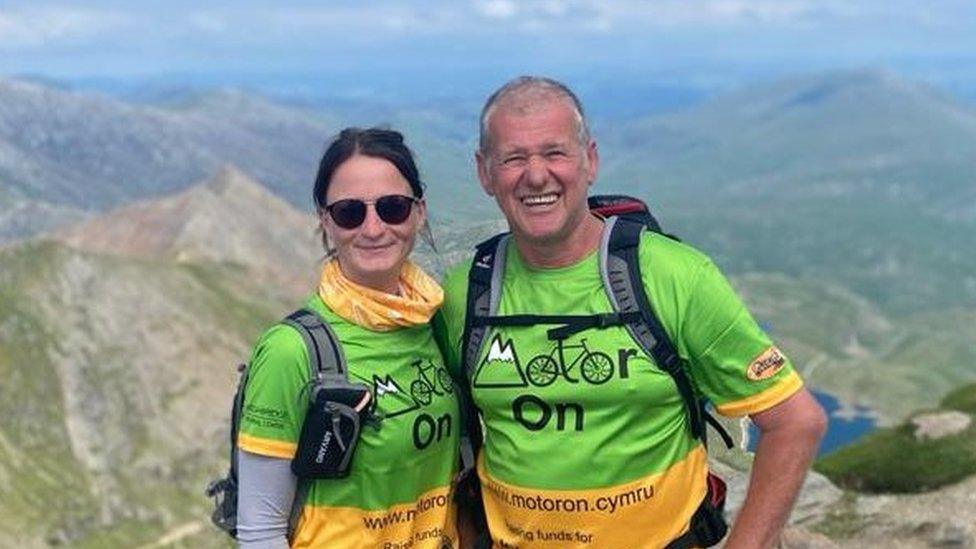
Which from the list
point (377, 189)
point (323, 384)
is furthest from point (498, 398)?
point (377, 189)

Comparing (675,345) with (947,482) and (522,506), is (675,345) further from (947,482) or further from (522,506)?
(947,482)

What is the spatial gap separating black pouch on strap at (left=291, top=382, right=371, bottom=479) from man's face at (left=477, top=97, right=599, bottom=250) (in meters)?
2.01

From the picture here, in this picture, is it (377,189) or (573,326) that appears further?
(377,189)

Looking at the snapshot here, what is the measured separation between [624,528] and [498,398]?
1.61m

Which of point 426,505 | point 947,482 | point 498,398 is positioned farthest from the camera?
point 947,482

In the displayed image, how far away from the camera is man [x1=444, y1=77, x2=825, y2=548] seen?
8844 millimetres

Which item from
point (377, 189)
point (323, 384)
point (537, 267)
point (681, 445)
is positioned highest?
point (377, 189)

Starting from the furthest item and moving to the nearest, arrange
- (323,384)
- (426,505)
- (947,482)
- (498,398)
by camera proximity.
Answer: (947,482), (426,505), (498,398), (323,384)

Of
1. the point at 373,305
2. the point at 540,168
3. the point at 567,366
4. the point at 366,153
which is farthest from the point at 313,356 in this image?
the point at 540,168

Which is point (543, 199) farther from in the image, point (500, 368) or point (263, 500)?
point (263, 500)

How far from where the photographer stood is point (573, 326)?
908 centimetres

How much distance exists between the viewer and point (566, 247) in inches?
366

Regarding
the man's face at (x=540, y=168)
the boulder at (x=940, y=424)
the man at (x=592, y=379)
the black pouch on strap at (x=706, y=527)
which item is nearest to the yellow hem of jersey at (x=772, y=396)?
the man at (x=592, y=379)

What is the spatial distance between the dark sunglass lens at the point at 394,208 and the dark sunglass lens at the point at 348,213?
15 centimetres
